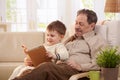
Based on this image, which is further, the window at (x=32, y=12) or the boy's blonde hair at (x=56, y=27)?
the window at (x=32, y=12)

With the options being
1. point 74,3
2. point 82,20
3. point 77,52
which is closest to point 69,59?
point 77,52

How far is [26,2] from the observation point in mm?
5859

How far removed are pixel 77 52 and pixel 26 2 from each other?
3.25m

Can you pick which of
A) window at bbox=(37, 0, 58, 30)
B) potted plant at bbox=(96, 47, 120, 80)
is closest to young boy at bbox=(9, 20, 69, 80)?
potted plant at bbox=(96, 47, 120, 80)

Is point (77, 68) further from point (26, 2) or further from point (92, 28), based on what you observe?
point (26, 2)

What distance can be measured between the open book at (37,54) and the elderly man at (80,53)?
181 mm

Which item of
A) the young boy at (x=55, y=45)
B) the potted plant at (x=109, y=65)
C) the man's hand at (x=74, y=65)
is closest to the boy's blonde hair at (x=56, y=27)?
the young boy at (x=55, y=45)

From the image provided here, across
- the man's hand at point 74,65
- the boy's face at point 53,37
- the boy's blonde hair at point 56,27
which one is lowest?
the man's hand at point 74,65

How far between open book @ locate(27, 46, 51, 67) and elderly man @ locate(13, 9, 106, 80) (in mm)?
181

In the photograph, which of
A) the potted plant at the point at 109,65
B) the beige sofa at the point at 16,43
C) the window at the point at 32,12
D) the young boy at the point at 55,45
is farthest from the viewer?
the window at the point at 32,12

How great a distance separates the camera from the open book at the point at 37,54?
2.66 meters

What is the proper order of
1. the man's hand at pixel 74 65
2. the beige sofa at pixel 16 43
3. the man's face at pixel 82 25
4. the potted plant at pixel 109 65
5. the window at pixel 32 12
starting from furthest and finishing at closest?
the window at pixel 32 12, the beige sofa at pixel 16 43, the man's face at pixel 82 25, the man's hand at pixel 74 65, the potted plant at pixel 109 65

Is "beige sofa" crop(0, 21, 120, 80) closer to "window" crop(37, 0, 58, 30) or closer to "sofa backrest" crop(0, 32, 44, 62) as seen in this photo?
"sofa backrest" crop(0, 32, 44, 62)

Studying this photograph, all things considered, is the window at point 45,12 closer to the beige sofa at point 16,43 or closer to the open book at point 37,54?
the beige sofa at point 16,43
